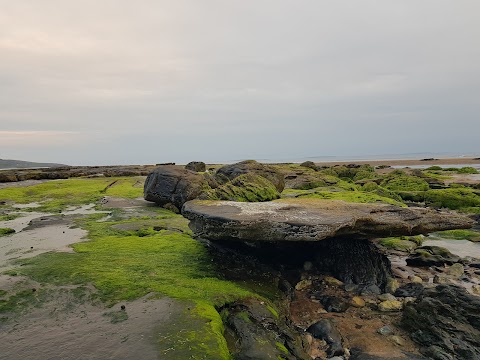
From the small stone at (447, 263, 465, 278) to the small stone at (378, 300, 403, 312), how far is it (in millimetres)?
3829

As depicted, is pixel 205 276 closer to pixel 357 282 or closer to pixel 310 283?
pixel 310 283

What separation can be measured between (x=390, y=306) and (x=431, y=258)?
517 centimetres

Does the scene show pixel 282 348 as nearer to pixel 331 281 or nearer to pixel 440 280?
pixel 331 281

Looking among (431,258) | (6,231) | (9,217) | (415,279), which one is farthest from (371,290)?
(9,217)

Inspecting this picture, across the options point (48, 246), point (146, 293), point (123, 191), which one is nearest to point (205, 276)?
point (146, 293)

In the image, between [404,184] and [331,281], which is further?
[404,184]

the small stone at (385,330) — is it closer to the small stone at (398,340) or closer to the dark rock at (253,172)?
the small stone at (398,340)

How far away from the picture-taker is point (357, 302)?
1030 cm

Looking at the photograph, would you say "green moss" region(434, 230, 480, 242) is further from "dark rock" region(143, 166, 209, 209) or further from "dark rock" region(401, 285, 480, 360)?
"dark rock" region(143, 166, 209, 209)

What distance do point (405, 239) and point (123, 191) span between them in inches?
999

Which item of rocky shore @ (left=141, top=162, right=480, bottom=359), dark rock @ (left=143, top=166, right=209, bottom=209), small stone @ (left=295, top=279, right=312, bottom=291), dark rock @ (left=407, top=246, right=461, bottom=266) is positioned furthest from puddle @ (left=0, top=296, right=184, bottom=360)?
dark rock @ (left=143, top=166, right=209, bottom=209)

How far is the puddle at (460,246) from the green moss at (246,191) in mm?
8100

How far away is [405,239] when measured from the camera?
17.3m

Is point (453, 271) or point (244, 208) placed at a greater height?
point (244, 208)
